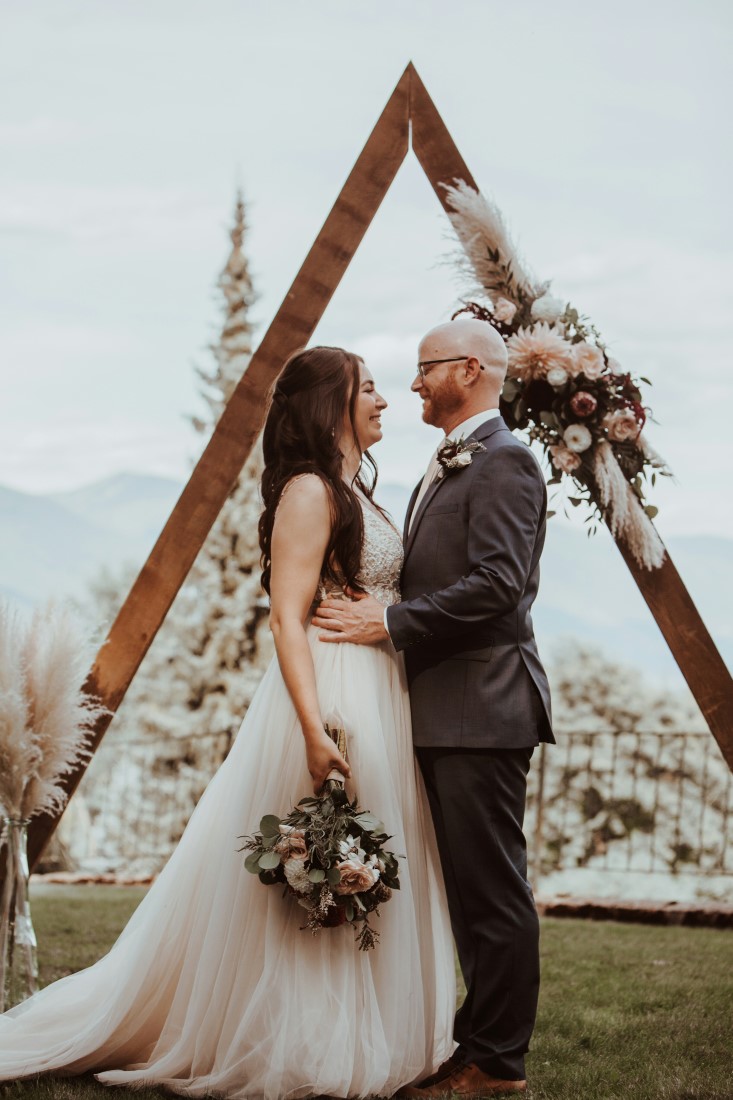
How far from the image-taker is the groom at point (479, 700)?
311cm

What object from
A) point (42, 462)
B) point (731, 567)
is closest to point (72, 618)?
point (731, 567)

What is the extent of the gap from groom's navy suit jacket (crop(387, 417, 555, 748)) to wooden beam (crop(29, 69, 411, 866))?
1182 millimetres

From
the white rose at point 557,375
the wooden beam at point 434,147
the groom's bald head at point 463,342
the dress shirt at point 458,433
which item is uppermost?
the wooden beam at point 434,147

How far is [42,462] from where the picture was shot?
36.4m

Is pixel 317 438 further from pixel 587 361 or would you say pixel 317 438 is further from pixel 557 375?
pixel 587 361

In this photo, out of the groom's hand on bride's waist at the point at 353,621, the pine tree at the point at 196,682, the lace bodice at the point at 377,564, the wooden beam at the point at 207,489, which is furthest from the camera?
the pine tree at the point at 196,682

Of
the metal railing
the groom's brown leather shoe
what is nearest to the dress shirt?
the groom's brown leather shoe

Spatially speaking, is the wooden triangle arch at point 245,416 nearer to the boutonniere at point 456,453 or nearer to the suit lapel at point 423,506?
the suit lapel at point 423,506

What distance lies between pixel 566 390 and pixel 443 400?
78cm

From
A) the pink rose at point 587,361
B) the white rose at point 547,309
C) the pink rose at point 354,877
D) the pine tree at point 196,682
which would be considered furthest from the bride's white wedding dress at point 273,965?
the pine tree at point 196,682

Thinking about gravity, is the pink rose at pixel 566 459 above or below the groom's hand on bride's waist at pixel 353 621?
above

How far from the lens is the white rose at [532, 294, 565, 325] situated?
416 cm

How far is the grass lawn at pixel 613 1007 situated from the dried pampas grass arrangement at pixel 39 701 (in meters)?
0.98

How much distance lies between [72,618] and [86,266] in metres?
20.7
